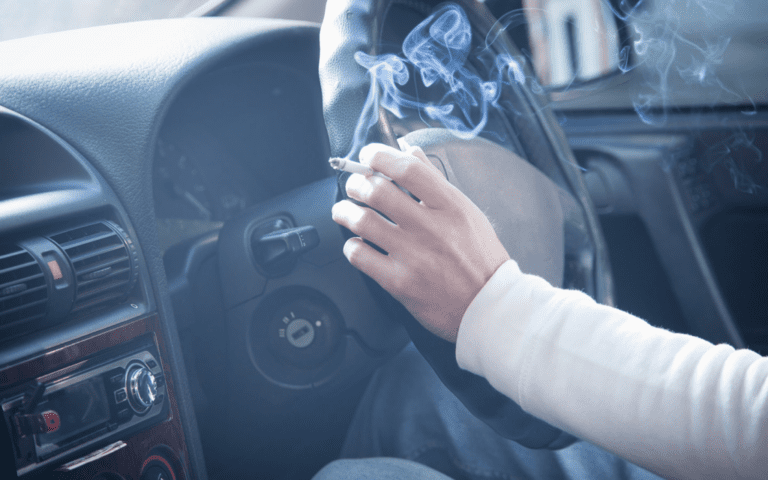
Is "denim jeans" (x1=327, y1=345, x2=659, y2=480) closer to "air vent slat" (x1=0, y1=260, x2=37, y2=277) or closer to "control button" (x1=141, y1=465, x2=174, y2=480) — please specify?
"control button" (x1=141, y1=465, x2=174, y2=480)

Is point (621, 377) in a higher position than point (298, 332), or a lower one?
higher

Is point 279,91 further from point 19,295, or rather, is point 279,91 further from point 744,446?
point 744,446

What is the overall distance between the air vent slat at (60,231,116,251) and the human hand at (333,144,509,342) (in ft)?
1.01

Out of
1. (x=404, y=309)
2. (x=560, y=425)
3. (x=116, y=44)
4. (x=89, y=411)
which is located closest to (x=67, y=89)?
(x=116, y=44)

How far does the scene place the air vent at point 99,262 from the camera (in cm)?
68

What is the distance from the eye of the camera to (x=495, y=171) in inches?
37.4

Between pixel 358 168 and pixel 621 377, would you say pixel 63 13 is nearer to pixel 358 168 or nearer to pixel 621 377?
pixel 358 168

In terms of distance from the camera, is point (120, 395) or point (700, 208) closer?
point (120, 395)

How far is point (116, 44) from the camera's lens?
887 millimetres

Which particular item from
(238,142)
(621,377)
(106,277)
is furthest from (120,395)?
(238,142)

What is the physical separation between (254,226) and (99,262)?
0.36m

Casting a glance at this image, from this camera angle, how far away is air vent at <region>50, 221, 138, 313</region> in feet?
2.22

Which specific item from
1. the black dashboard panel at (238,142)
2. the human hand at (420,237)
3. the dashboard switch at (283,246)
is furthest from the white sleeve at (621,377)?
the black dashboard panel at (238,142)

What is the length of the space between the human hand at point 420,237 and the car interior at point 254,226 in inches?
3.7
